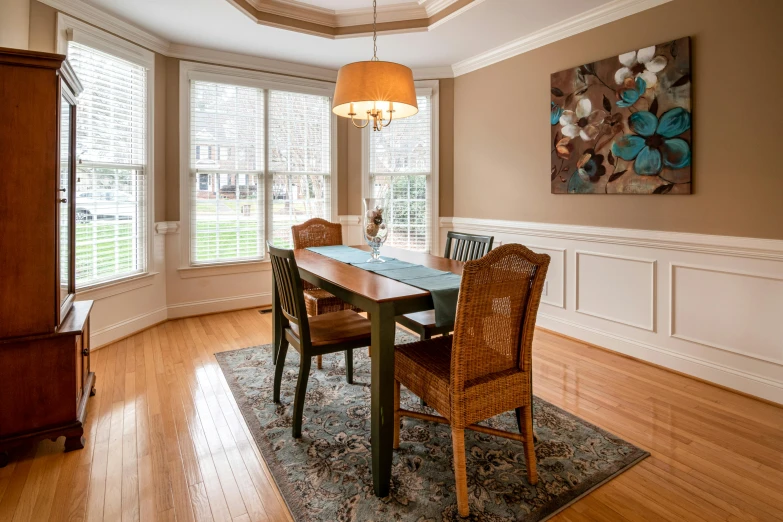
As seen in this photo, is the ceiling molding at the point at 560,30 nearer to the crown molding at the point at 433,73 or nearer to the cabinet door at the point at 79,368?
the crown molding at the point at 433,73

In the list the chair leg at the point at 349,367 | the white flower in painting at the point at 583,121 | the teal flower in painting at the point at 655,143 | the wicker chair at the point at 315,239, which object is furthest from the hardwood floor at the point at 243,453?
the white flower in painting at the point at 583,121

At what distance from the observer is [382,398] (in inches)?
72.0

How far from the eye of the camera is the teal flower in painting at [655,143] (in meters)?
3.02

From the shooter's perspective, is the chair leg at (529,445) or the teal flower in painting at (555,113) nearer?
the chair leg at (529,445)

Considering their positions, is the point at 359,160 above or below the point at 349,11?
below


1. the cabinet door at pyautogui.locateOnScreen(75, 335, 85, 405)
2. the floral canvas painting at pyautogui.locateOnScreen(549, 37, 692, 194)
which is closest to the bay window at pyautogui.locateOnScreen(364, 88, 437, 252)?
the floral canvas painting at pyautogui.locateOnScreen(549, 37, 692, 194)

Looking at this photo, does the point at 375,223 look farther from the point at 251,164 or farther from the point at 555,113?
the point at 251,164

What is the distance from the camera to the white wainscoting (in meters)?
2.73

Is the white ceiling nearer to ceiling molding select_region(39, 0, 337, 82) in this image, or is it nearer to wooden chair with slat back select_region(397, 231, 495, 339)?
ceiling molding select_region(39, 0, 337, 82)

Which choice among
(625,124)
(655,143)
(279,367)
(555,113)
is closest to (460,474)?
(279,367)

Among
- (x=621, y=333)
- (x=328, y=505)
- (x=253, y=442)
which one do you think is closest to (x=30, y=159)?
(x=253, y=442)

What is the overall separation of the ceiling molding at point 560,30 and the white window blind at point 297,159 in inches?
66.2

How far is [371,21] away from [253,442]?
11.7 ft

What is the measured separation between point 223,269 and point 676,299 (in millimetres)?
4109
